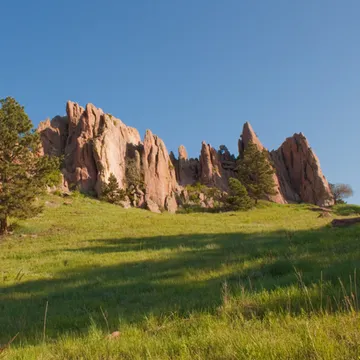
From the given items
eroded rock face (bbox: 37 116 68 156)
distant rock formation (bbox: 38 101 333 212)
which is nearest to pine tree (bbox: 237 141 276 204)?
distant rock formation (bbox: 38 101 333 212)

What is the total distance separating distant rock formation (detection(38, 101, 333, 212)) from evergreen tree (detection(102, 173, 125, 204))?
2.08m

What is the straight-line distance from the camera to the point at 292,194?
78.2 m

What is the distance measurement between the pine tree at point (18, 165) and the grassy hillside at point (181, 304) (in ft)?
31.1

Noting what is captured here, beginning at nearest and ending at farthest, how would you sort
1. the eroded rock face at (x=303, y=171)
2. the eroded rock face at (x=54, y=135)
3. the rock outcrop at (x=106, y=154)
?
the rock outcrop at (x=106, y=154)
the eroded rock face at (x=54, y=135)
the eroded rock face at (x=303, y=171)

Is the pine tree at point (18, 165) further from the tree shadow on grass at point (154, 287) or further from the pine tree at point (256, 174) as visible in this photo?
the pine tree at point (256, 174)

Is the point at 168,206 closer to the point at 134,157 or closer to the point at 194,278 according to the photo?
the point at 134,157

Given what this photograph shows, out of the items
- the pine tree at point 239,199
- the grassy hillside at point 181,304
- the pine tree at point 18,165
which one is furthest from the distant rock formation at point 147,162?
the grassy hillside at point 181,304

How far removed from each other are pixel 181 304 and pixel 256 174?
61889 millimetres

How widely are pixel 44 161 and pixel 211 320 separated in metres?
25.8

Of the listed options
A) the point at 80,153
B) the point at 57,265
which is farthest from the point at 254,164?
the point at 57,265

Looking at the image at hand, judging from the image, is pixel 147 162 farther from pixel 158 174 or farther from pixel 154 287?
pixel 154 287

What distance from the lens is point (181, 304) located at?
6055mm

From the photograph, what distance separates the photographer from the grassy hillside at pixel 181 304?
3.38 m

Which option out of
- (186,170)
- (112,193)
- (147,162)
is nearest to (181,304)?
(112,193)
